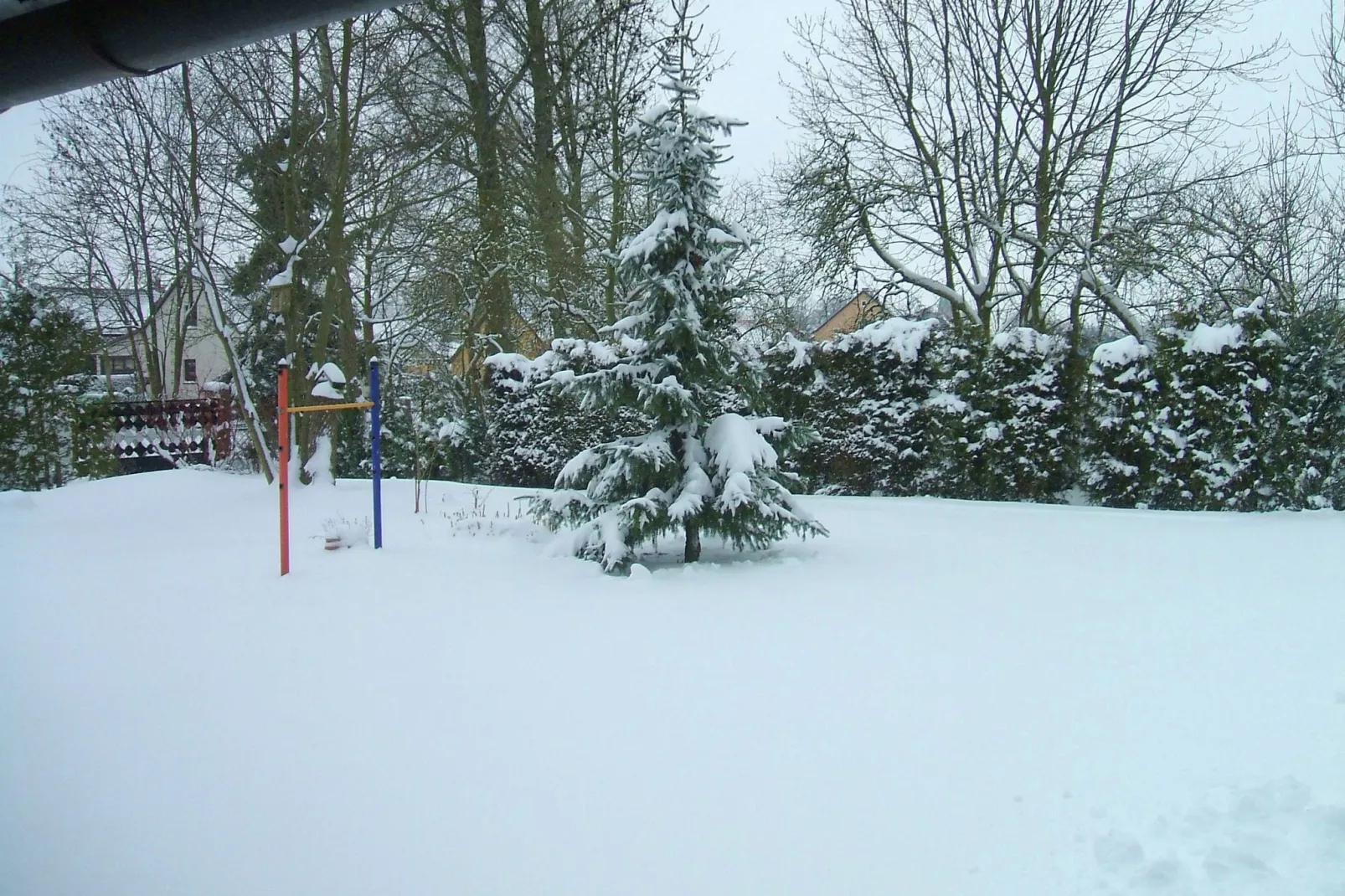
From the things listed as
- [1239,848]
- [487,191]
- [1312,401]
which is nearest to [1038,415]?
[1312,401]

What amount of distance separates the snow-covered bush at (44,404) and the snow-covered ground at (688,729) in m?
6.84

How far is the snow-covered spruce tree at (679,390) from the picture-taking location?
686 centimetres

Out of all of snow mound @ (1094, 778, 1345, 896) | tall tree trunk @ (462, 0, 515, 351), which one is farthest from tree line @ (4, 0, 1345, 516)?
snow mound @ (1094, 778, 1345, 896)

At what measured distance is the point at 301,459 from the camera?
1148cm

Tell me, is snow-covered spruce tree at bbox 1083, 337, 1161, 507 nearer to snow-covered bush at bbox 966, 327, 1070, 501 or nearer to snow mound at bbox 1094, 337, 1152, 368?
snow mound at bbox 1094, 337, 1152, 368

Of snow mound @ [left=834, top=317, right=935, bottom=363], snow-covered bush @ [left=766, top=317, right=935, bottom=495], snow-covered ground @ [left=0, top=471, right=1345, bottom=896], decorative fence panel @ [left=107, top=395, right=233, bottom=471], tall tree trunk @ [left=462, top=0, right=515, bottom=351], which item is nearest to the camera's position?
snow-covered ground @ [left=0, top=471, right=1345, bottom=896]

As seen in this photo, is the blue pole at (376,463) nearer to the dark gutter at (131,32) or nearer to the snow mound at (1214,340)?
the dark gutter at (131,32)

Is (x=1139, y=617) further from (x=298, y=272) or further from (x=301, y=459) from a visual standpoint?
(x=298, y=272)

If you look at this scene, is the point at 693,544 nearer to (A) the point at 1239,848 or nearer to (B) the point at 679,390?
(B) the point at 679,390

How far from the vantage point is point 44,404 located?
12578 mm

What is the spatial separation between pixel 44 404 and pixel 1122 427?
1370 centimetres

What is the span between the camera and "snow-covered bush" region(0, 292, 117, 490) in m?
12.3

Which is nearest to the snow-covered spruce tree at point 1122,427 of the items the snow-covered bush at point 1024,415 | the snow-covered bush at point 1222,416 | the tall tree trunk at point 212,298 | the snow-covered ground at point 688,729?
the snow-covered bush at point 1222,416

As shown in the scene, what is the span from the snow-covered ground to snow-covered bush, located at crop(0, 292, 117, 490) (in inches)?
269
